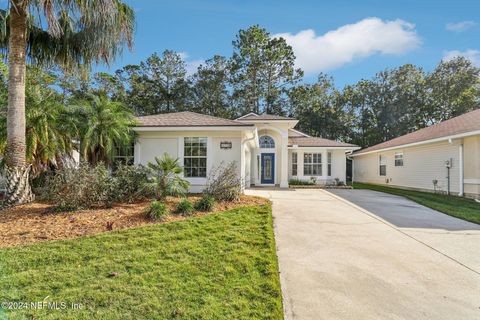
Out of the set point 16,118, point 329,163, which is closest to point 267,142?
point 329,163

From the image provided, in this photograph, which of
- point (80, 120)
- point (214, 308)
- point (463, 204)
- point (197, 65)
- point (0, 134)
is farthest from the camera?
point (197, 65)

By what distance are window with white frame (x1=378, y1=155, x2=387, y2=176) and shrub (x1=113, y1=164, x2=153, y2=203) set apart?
19.1 meters

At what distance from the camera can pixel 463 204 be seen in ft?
35.2

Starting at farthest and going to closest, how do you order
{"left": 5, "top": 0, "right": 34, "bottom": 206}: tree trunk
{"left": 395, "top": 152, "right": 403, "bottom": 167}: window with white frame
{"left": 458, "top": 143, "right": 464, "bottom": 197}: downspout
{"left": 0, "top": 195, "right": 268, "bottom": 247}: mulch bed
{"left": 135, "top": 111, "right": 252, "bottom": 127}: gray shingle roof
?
1. {"left": 395, "top": 152, "right": 403, "bottom": 167}: window with white frame
2. {"left": 458, "top": 143, "right": 464, "bottom": 197}: downspout
3. {"left": 135, "top": 111, "right": 252, "bottom": 127}: gray shingle roof
4. {"left": 5, "top": 0, "right": 34, "bottom": 206}: tree trunk
5. {"left": 0, "top": 195, "right": 268, "bottom": 247}: mulch bed

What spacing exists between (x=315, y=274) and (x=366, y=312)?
3.48ft

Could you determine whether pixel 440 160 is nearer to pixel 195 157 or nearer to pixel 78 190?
pixel 195 157

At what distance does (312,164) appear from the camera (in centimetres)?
1989

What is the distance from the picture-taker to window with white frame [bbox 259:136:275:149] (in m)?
18.1

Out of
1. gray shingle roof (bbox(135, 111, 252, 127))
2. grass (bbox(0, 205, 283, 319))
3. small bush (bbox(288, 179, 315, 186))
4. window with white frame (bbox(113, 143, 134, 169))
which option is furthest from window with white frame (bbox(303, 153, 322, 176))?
grass (bbox(0, 205, 283, 319))

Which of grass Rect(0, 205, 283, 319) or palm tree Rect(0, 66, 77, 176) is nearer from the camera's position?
grass Rect(0, 205, 283, 319)

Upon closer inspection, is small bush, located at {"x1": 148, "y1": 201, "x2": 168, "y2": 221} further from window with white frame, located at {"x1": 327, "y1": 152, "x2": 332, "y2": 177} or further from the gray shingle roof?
window with white frame, located at {"x1": 327, "y1": 152, "x2": 332, "y2": 177}

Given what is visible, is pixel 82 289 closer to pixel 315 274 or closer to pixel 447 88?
pixel 315 274

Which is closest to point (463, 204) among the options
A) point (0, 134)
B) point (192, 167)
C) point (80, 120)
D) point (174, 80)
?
point (192, 167)

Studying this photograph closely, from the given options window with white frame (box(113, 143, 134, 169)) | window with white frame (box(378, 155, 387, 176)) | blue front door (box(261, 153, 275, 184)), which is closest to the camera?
window with white frame (box(113, 143, 134, 169))
